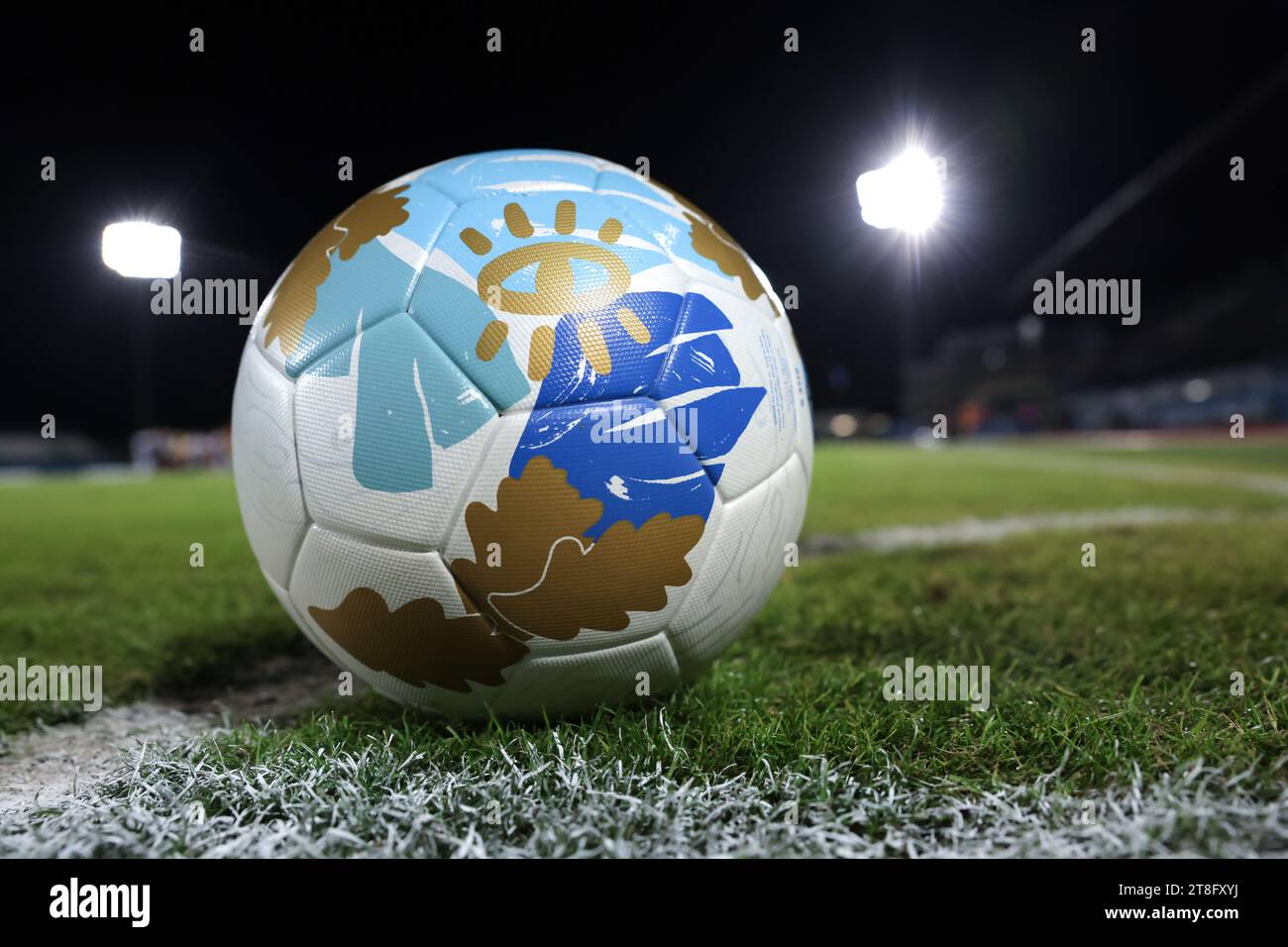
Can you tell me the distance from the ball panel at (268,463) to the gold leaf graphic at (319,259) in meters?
0.11

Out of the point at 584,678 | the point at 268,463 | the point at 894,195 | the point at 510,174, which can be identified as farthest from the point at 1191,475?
the point at 268,463

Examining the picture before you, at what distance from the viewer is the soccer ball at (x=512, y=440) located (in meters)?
1.88

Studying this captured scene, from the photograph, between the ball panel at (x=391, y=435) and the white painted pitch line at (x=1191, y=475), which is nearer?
the ball panel at (x=391, y=435)

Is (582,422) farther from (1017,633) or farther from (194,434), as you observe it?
(194,434)

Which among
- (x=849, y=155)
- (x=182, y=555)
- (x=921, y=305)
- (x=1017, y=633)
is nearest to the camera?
(x=1017, y=633)

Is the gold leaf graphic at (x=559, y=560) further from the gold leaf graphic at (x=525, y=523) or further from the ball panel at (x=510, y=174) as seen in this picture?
the ball panel at (x=510, y=174)

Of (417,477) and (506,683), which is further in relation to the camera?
(506,683)

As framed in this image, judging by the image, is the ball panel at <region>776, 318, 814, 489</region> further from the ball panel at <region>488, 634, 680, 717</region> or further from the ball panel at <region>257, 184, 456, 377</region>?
the ball panel at <region>257, 184, 456, 377</region>

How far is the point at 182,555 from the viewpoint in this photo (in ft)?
18.4

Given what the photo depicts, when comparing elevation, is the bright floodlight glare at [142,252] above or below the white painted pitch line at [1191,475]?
above

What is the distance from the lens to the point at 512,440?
1.85 meters

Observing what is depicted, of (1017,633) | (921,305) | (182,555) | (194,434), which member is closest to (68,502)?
(182,555)

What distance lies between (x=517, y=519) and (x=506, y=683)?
1.71 ft

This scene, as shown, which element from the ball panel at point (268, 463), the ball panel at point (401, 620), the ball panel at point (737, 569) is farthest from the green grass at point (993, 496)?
the ball panel at point (268, 463)
